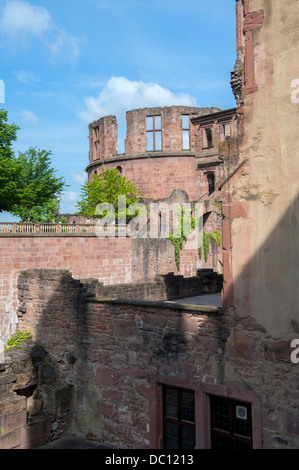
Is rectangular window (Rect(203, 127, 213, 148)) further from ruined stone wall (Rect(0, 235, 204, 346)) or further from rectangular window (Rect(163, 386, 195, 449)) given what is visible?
rectangular window (Rect(163, 386, 195, 449))

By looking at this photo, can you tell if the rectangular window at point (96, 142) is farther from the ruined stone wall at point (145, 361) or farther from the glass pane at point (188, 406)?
the glass pane at point (188, 406)

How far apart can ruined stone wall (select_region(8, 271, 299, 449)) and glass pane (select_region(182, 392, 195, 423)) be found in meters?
0.24

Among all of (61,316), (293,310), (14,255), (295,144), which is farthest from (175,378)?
(14,255)

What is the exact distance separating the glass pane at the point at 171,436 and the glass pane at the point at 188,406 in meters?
0.30

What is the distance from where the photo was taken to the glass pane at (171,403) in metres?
8.23

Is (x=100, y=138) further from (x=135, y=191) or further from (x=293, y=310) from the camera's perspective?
(x=293, y=310)

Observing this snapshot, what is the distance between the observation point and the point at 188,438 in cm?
805

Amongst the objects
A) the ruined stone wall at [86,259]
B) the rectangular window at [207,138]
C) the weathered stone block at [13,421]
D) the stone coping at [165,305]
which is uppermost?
the rectangular window at [207,138]

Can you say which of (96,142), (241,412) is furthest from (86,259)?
(96,142)

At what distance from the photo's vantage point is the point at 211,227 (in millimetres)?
31375

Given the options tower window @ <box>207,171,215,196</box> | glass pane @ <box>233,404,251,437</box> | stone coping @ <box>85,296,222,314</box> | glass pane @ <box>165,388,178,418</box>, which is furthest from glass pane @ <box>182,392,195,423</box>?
tower window @ <box>207,171,215,196</box>

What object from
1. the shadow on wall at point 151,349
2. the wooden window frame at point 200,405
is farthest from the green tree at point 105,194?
the wooden window frame at point 200,405

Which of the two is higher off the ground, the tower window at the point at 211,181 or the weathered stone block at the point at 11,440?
the tower window at the point at 211,181

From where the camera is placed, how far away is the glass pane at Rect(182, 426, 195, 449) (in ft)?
26.2
